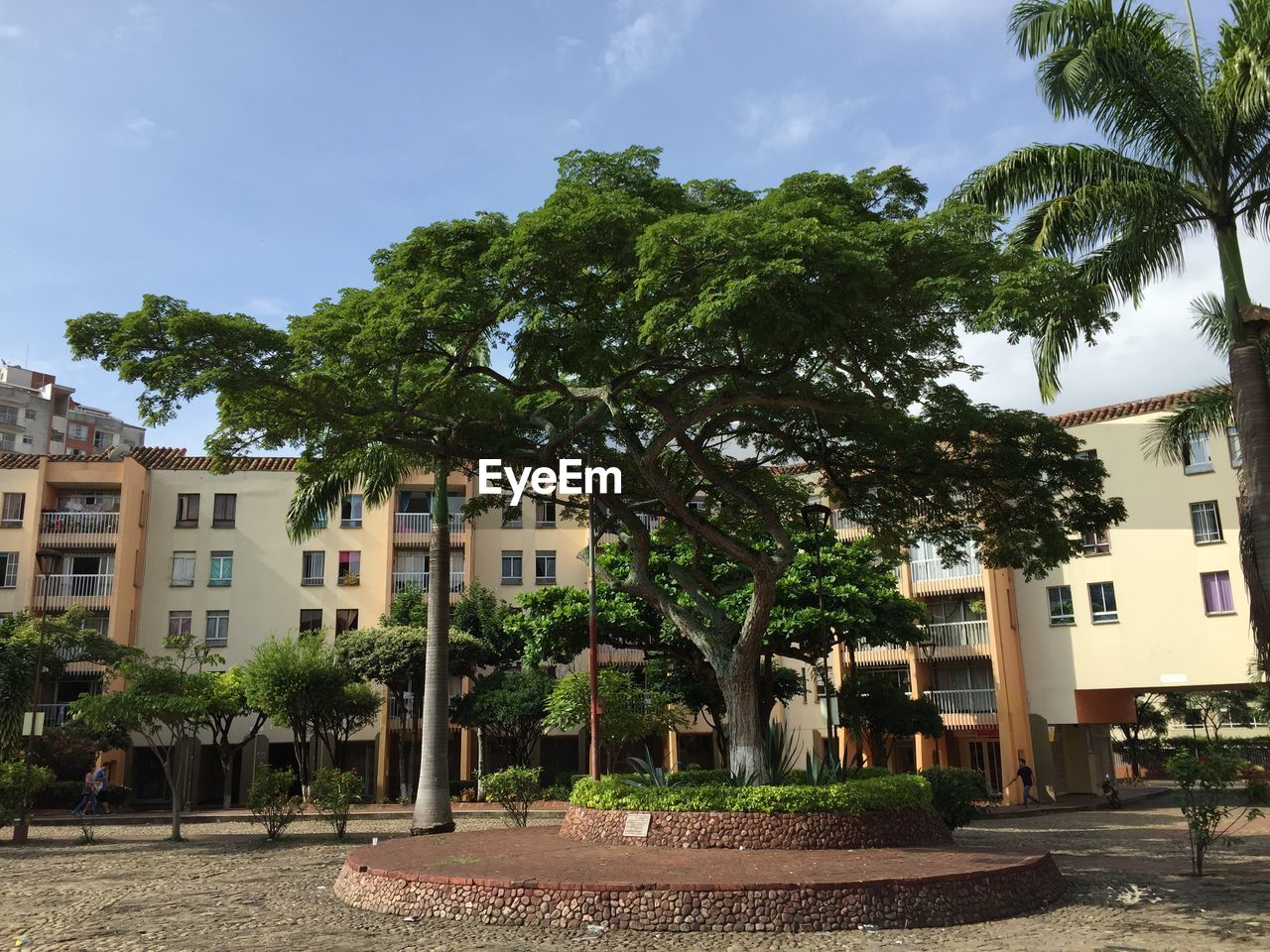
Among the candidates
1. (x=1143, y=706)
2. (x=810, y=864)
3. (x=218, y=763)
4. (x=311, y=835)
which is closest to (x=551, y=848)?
(x=810, y=864)

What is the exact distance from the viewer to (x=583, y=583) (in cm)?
4403

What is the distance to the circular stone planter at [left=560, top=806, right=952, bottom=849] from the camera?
587 inches

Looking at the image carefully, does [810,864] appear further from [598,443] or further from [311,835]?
[311,835]

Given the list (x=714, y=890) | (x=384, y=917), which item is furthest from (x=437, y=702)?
(x=714, y=890)

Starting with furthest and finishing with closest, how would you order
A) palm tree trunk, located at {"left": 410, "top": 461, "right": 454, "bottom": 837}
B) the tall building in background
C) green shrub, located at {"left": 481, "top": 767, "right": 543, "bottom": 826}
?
the tall building in background → green shrub, located at {"left": 481, "top": 767, "right": 543, "bottom": 826} → palm tree trunk, located at {"left": 410, "top": 461, "right": 454, "bottom": 837}

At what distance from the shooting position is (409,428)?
61.9 feet

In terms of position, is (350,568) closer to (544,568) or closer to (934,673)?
(544,568)

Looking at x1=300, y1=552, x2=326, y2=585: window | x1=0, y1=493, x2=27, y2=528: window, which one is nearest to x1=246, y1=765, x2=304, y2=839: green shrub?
x1=300, y1=552, x2=326, y2=585: window

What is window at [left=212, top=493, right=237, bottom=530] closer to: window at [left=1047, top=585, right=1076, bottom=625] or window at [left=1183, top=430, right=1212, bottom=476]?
window at [left=1047, top=585, right=1076, bottom=625]

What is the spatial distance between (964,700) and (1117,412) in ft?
37.3

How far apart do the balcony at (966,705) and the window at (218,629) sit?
2686 centimetres

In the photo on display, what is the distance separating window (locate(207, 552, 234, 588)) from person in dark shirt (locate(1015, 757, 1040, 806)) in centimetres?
3028

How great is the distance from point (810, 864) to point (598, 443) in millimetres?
10048

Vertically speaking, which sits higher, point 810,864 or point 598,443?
point 598,443
